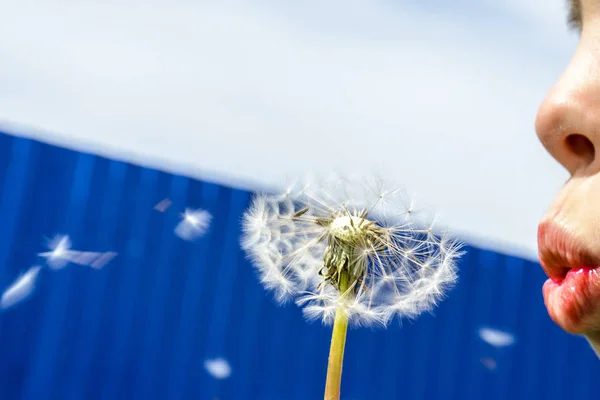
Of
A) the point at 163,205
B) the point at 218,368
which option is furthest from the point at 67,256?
the point at 218,368

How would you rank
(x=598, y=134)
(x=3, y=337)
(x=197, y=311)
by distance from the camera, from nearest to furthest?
1. (x=598, y=134)
2. (x=3, y=337)
3. (x=197, y=311)

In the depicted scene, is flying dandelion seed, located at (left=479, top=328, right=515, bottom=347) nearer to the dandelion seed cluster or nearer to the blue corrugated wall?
the blue corrugated wall

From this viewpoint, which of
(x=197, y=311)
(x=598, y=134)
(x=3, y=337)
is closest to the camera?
(x=598, y=134)

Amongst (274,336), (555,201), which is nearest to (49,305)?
(274,336)

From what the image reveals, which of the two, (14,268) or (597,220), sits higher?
(14,268)

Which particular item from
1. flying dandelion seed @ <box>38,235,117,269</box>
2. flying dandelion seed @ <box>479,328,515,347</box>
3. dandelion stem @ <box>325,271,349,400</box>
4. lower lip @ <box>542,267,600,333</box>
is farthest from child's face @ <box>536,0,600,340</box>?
flying dandelion seed @ <box>479,328,515,347</box>

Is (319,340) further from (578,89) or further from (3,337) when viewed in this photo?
(578,89)

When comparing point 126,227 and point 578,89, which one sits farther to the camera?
point 126,227
